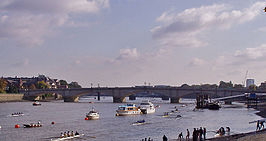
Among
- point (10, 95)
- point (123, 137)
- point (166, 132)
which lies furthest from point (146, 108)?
point (10, 95)

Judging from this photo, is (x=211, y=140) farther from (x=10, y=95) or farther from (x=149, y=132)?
(x=10, y=95)

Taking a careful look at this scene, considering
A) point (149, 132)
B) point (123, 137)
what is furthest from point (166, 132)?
point (123, 137)

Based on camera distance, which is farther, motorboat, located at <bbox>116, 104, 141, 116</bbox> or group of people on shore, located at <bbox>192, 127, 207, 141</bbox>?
motorboat, located at <bbox>116, 104, 141, 116</bbox>

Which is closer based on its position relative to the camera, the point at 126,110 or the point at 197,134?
the point at 197,134

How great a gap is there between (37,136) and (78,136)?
7.14 metres

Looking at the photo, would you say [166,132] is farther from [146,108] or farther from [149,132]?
[146,108]

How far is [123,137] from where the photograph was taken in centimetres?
6050

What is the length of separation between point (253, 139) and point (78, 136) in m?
27.9

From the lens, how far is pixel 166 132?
67500mm

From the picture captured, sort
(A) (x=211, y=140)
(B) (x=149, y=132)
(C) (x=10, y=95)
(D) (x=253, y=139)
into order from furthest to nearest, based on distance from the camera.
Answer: (C) (x=10, y=95) → (B) (x=149, y=132) → (A) (x=211, y=140) → (D) (x=253, y=139)

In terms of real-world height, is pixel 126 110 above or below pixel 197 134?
above

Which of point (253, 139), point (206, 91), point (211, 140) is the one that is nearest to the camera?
point (253, 139)

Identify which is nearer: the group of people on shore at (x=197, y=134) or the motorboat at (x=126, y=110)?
the group of people on shore at (x=197, y=134)

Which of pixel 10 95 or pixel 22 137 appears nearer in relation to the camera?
pixel 22 137
